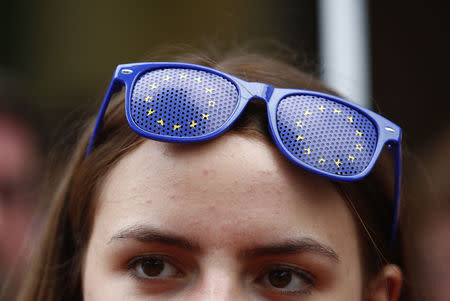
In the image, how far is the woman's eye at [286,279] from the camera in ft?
5.35

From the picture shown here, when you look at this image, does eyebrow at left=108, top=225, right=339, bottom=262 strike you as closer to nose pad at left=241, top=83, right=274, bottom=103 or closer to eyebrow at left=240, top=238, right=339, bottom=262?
eyebrow at left=240, top=238, right=339, bottom=262

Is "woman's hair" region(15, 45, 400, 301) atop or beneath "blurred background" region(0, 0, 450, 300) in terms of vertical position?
atop

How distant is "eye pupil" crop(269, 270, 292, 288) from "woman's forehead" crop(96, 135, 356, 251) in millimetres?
124

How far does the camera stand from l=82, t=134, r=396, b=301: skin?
1552mm

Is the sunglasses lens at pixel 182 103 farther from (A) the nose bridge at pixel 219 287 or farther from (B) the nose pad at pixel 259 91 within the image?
(A) the nose bridge at pixel 219 287

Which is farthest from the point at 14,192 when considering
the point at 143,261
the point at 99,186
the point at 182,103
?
the point at 182,103

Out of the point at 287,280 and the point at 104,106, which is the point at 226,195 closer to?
the point at 287,280

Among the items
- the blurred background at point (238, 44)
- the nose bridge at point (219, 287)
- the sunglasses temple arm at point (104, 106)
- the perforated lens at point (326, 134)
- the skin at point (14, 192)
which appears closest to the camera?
the nose bridge at point (219, 287)

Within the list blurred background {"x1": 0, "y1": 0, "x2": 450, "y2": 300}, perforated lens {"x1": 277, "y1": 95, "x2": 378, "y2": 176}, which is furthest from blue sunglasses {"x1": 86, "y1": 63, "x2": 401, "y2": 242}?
blurred background {"x1": 0, "y1": 0, "x2": 450, "y2": 300}

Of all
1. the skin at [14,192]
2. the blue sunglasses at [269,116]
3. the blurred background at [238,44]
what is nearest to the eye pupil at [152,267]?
the blue sunglasses at [269,116]

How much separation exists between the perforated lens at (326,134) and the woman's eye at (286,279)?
0.30 m

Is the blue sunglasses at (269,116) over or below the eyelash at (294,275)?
over

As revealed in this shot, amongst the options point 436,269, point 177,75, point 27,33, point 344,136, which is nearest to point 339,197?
point 344,136

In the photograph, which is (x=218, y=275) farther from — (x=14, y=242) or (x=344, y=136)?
(x=14, y=242)
